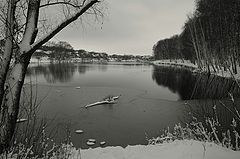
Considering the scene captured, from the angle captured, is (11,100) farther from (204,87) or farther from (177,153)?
(204,87)

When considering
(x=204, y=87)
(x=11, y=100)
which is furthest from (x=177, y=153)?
(x=204, y=87)

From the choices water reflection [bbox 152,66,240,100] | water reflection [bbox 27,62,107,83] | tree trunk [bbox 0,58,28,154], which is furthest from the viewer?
water reflection [bbox 27,62,107,83]

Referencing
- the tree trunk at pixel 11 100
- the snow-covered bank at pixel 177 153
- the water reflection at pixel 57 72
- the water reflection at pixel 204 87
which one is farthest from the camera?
the water reflection at pixel 57 72

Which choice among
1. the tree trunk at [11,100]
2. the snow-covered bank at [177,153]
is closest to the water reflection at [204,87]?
the snow-covered bank at [177,153]

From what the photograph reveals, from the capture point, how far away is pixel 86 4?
340 cm

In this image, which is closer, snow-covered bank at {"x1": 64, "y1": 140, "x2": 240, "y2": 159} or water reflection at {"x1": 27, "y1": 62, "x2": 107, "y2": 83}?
snow-covered bank at {"x1": 64, "y1": 140, "x2": 240, "y2": 159}

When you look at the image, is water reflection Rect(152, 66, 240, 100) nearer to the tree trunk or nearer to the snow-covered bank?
the snow-covered bank

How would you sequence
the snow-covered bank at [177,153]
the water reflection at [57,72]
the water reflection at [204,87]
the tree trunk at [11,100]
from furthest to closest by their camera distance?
the water reflection at [57,72] < the water reflection at [204,87] < the snow-covered bank at [177,153] < the tree trunk at [11,100]

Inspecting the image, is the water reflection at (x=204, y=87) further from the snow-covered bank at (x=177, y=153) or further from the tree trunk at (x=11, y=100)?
the tree trunk at (x=11, y=100)

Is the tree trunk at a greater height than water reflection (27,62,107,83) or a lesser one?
greater

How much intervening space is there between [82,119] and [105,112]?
1891mm

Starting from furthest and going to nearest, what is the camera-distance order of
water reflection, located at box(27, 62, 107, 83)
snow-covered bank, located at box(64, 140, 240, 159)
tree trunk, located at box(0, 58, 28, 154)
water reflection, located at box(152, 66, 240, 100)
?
water reflection, located at box(27, 62, 107, 83), water reflection, located at box(152, 66, 240, 100), snow-covered bank, located at box(64, 140, 240, 159), tree trunk, located at box(0, 58, 28, 154)

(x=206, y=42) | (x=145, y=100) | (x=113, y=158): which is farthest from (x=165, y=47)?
(x=113, y=158)

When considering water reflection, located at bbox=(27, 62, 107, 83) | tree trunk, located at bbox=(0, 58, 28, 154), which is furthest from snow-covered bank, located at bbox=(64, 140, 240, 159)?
water reflection, located at bbox=(27, 62, 107, 83)
